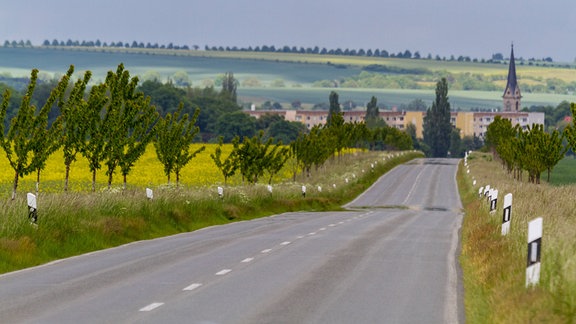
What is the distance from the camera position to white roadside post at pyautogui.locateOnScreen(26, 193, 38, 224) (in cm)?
2372

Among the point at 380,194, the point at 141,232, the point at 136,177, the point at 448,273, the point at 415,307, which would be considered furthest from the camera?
the point at 380,194

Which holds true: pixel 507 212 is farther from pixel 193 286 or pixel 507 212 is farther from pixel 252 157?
pixel 252 157

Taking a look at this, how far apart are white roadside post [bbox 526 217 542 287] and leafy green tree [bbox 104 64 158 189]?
2872 cm

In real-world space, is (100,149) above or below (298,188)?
above

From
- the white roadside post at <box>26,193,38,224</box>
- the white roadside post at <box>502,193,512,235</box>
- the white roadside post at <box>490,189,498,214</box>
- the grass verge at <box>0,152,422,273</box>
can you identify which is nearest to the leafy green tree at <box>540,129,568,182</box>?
the grass verge at <box>0,152,422,273</box>

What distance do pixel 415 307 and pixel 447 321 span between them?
3.90 ft

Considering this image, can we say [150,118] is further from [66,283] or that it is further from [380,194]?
[380,194]

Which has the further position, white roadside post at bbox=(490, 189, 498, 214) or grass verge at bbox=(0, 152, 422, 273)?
white roadside post at bbox=(490, 189, 498, 214)

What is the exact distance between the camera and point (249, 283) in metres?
17.1

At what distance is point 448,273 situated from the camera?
19.4m

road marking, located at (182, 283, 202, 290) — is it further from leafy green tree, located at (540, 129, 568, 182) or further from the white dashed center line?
leafy green tree, located at (540, 129, 568, 182)

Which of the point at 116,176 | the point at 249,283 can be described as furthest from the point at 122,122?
the point at 116,176

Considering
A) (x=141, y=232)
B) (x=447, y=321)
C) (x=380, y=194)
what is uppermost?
(x=447, y=321)

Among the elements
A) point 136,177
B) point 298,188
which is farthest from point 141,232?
point 136,177
